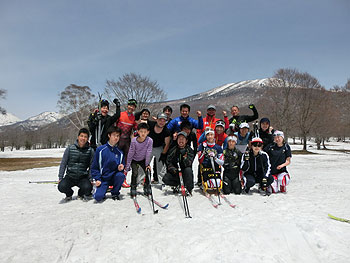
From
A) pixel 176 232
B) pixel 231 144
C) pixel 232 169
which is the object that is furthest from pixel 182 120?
pixel 176 232

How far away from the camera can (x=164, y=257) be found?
2.57 meters

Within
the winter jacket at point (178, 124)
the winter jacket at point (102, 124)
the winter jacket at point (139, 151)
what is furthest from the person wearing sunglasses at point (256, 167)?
the winter jacket at point (102, 124)

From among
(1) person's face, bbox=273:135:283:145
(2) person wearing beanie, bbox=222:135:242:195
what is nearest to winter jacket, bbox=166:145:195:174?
(2) person wearing beanie, bbox=222:135:242:195

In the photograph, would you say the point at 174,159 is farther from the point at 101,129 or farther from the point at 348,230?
the point at 348,230

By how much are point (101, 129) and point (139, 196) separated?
2.25m

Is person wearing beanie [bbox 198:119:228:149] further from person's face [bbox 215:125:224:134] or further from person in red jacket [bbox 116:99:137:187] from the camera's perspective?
person in red jacket [bbox 116:99:137:187]

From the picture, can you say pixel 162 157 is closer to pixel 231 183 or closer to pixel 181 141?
pixel 181 141

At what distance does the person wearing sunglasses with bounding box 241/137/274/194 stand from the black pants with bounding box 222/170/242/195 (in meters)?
0.27

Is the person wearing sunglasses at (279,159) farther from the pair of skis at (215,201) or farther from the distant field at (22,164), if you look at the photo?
the distant field at (22,164)

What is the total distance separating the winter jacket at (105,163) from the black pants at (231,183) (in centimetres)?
289

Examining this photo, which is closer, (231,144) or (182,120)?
(231,144)

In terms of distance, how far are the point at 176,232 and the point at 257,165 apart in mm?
3266

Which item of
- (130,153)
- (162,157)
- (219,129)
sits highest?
(219,129)

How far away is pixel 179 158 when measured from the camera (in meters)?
5.10
